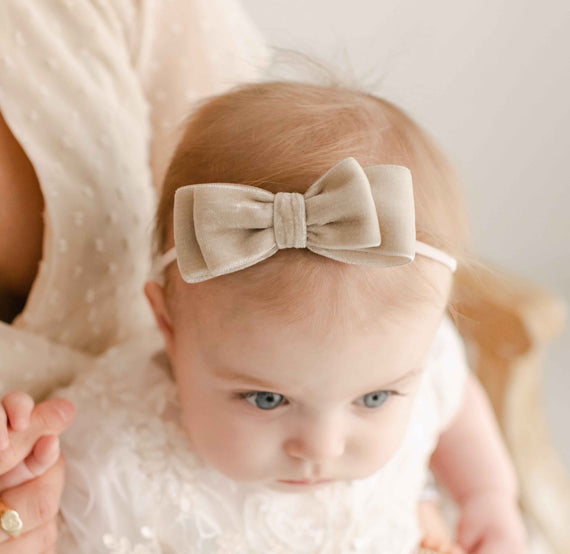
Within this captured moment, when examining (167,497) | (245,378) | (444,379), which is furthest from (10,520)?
(444,379)

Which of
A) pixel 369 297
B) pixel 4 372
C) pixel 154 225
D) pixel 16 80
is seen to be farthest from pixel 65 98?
→ pixel 369 297

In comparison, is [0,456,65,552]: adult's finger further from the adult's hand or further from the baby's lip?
the baby's lip

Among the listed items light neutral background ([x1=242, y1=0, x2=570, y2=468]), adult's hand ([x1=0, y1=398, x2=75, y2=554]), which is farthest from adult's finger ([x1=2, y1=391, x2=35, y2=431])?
light neutral background ([x1=242, y1=0, x2=570, y2=468])

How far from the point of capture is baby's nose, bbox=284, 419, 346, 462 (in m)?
0.73

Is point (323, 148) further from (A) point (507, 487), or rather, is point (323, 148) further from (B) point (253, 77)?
(A) point (507, 487)

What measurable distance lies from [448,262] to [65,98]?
1.52 feet

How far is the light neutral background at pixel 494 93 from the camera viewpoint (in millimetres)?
1575

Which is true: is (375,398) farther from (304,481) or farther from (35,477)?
(35,477)

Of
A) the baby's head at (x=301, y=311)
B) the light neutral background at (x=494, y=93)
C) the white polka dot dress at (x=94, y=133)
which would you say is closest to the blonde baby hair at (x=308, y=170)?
the baby's head at (x=301, y=311)

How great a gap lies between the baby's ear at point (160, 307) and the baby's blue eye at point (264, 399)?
125 millimetres

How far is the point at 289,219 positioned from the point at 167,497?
1.21 feet

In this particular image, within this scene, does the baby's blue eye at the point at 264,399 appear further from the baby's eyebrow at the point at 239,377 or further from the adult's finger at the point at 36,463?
the adult's finger at the point at 36,463

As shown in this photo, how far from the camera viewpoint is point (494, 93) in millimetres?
1777

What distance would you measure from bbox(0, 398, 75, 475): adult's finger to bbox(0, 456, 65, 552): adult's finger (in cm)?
3
